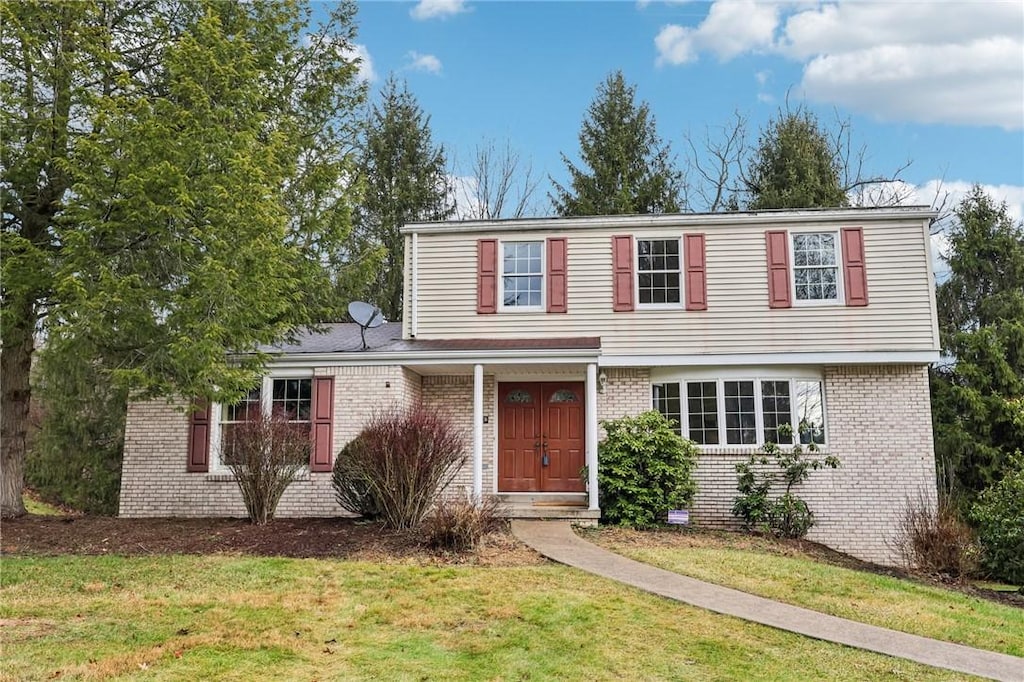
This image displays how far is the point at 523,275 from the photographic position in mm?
13930

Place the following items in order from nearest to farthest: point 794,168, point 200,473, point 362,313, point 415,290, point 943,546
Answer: point 943,546 < point 200,473 < point 362,313 < point 415,290 < point 794,168

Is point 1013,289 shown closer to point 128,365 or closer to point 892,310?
point 892,310

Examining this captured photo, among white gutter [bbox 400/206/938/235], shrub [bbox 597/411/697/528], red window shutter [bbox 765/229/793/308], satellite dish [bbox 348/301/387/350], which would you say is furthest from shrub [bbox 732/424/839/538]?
satellite dish [bbox 348/301/387/350]

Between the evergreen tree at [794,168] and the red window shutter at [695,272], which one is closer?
the red window shutter at [695,272]

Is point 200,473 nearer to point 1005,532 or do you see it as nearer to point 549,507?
point 549,507

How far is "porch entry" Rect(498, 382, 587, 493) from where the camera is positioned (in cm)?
1351

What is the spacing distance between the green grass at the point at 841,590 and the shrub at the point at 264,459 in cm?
447

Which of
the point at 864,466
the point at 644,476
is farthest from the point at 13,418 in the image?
the point at 864,466

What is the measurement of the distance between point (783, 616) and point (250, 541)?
650 centimetres

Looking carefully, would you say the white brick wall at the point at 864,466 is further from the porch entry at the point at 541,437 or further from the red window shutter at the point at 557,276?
the red window shutter at the point at 557,276

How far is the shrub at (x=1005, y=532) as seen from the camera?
9.88 metres

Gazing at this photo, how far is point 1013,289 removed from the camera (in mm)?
18453

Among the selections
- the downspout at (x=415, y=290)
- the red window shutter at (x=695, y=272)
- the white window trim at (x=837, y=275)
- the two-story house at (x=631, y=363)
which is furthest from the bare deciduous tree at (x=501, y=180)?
the white window trim at (x=837, y=275)

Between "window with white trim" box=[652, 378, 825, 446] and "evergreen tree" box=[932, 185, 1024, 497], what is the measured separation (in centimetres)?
483
